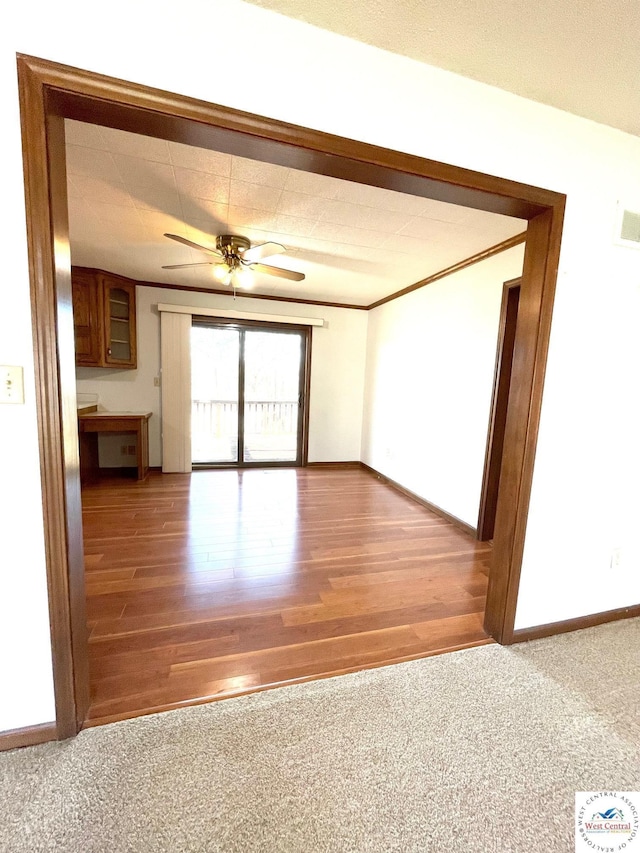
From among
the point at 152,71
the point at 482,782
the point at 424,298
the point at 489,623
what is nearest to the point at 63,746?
the point at 482,782

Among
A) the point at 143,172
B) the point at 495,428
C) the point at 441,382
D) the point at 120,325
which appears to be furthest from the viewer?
the point at 120,325

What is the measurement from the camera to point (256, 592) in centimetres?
216

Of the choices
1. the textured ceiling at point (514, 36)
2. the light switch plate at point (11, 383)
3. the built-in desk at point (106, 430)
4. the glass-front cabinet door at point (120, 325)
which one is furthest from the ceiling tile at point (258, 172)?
the built-in desk at point (106, 430)

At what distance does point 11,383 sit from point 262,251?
214 cm

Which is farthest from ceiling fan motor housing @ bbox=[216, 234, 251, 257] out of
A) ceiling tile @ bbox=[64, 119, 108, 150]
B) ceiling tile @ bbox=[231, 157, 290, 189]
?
ceiling tile @ bbox=[64, 119, 108, 150]

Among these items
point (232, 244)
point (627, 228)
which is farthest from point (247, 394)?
point (627, 228)

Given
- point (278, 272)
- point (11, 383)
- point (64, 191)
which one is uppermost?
point (278, 272)

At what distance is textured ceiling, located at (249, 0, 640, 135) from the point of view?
1.09m

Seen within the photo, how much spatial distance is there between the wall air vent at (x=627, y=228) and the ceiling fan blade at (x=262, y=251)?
1898mm

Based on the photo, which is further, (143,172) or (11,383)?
(143,172)

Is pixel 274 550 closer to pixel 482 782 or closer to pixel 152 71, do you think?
pixel 482 782

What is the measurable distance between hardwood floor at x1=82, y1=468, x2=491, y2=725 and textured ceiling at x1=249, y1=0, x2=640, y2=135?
249 cm

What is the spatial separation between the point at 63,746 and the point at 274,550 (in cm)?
158

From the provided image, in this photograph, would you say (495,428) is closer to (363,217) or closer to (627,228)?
(627,228)
